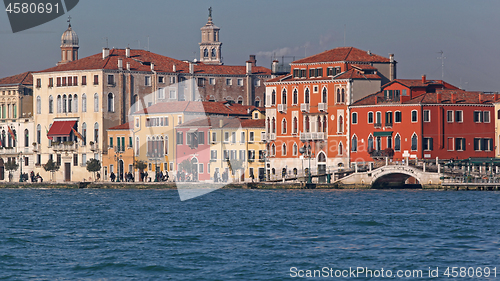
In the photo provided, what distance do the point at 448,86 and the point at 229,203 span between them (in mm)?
25965

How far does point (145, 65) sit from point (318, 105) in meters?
22.9

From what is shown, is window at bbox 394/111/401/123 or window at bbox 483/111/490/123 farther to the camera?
window at bbox 394/111/401/123

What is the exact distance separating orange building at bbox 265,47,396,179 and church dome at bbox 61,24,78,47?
116 feet

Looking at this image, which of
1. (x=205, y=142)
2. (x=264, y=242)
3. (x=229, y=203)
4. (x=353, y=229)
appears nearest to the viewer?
(x=264, y=242)

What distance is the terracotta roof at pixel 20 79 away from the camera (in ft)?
311

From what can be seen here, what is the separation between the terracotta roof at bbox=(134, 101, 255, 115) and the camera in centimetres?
8212

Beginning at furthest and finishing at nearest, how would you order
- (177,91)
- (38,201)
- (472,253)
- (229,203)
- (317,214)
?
(177,91)
(38,201)
(229,203)
(317,214)
(472,253)

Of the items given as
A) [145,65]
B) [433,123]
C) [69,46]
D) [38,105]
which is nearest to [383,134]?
[433,123]

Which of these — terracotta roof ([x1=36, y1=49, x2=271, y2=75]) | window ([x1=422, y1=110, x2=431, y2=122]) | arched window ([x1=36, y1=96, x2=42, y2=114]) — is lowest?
window ([x1=422, y1=110, x2=431, y2=122])

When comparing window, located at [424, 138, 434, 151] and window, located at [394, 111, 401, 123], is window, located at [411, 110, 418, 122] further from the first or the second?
window, located at [424, 138, 434, 151]

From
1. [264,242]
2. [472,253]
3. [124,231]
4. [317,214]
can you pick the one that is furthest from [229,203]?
[472,253]

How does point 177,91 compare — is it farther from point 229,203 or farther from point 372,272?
point 372,272

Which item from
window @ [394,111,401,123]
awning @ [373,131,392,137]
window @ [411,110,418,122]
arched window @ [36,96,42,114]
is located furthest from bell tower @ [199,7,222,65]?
window @ [411,110,418,122]

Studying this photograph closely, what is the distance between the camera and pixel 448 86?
74.8m
